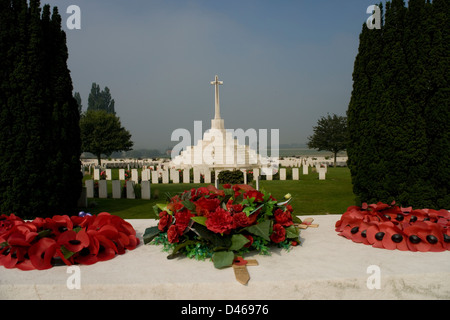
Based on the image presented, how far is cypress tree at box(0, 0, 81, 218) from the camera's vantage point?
6.29 meters

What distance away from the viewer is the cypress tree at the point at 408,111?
590cm

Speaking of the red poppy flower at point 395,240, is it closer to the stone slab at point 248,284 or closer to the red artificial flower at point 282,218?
the stone slab at point 248,284

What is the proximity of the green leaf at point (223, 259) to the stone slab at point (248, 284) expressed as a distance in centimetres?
4

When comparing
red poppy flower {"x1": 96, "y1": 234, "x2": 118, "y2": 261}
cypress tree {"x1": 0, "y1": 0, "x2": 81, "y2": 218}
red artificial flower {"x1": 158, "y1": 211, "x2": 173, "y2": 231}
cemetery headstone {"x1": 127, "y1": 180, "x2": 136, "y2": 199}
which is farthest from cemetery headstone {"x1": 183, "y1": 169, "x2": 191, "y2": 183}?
red poppy flower {"x1": 96, "y1": 234, "x2": 118, "y2": 261}

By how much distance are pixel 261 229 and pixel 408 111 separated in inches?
200

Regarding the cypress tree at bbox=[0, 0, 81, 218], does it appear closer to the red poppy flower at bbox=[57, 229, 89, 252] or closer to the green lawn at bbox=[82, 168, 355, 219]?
the green lawn at bbox=[82, 168, 355, 219]

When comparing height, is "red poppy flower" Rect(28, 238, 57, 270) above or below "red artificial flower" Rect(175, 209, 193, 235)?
below

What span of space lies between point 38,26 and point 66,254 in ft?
20.1

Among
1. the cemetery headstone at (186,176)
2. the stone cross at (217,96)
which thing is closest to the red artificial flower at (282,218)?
the cemetery headstone at (186,176)

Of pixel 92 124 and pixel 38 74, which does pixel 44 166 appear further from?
pixel 92 124

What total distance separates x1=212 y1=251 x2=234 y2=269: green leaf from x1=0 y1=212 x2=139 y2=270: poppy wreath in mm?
775

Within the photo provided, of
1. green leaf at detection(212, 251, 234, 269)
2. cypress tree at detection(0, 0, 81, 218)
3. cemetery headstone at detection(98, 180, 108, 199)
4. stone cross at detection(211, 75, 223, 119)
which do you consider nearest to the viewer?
green leaf at detection(212, 251, 234, 269)

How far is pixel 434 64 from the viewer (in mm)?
6047
